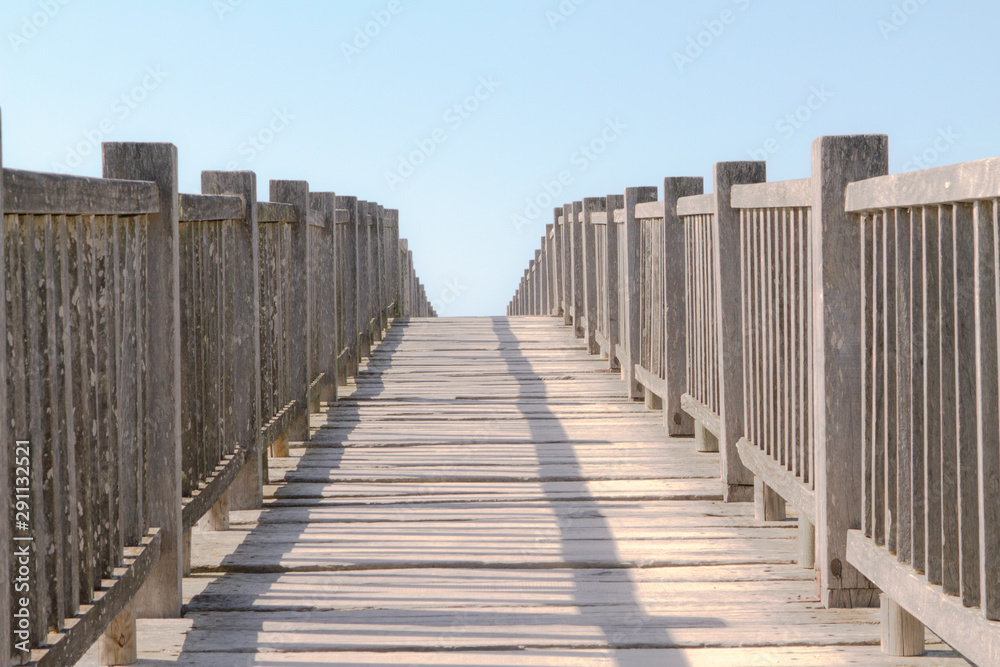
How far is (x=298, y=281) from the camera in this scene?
6113 millimetres

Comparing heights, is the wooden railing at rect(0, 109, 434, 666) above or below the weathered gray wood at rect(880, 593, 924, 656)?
above

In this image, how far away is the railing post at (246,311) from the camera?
4.61m

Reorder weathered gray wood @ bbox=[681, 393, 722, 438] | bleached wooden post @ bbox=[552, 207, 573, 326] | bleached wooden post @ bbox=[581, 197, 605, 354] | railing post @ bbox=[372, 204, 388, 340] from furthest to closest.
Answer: bleached wooden post @ bbox=[552, 207, 573, 326]
railing post @ bbox=[372, 204, 388, 340]
bleached wooden post @ bbox=[581, 197, 605, 354]
weathered gray wood @ bbox=[681, 393, 722, 438]

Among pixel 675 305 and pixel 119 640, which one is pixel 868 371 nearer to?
pixel 119 640

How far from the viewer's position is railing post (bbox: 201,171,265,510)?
4.61m

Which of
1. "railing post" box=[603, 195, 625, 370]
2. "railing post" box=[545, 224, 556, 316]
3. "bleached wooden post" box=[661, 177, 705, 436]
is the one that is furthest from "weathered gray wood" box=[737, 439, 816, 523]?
"railing post" box=[545, 224, 556, 316]

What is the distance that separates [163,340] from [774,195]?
7.41 feet

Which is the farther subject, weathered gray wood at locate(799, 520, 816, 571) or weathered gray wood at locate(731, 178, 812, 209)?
weathered gray wood at locate(799, 520, 816, 571)

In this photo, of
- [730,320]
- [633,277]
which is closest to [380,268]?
[633,277]

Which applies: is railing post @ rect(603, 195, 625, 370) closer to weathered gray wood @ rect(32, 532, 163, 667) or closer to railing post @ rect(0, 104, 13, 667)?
weathered gray wood @ rect(32, 532, 163, 667)

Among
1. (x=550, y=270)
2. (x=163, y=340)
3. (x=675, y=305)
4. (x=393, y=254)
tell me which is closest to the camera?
(x=163, y=340)

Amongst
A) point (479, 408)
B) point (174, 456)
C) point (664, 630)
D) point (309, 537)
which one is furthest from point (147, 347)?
point (479, 408)

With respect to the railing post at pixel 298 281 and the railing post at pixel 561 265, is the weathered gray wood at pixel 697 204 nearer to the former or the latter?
the railing post at pixel 298 281

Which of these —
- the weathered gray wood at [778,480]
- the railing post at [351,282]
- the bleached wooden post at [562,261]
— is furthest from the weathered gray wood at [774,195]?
the bleached wooden post at [562,261]
